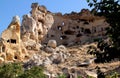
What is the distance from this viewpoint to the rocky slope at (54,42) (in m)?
43.2

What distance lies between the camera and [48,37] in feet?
201

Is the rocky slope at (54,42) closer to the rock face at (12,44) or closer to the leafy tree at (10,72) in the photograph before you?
the rock face at (12,44)

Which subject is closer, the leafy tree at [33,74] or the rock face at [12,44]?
the leafy tree at [33,74]

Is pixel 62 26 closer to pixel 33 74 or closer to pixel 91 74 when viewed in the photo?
pixel 91 74

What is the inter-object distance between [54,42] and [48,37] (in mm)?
6078

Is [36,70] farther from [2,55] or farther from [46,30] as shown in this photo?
[46,30]

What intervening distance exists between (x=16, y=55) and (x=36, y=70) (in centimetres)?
2135

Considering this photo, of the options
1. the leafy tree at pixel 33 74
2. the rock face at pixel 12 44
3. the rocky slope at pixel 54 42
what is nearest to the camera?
the leafy tree at pixel 33 74

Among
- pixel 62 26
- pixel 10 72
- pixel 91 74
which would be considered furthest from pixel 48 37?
pixel 10 72

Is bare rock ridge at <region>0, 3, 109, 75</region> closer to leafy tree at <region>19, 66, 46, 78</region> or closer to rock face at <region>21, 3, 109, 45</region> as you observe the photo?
rock face at <region>21, 3, 109, 45</region>

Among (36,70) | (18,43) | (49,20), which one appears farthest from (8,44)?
(36,70)

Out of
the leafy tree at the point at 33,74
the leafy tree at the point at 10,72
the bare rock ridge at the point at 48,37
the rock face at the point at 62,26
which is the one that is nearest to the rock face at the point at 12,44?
the bare rock ridge at the point at 48,37

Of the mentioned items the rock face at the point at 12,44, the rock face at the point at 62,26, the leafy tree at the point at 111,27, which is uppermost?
the rock face at the point at 62,26

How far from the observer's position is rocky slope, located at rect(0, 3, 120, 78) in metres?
43.2
